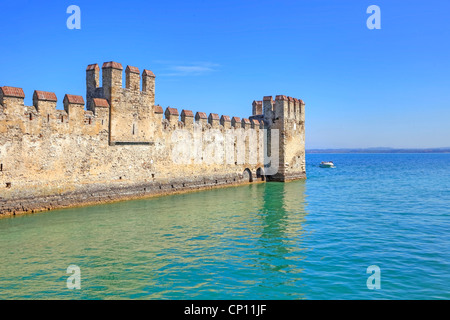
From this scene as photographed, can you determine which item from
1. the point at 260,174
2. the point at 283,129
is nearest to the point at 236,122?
the point at 283,129

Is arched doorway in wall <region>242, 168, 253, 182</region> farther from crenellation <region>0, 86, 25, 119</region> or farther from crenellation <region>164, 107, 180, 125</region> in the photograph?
crenellation <region>0, 86, 25, 119</region>

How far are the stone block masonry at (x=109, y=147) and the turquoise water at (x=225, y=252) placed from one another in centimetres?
118

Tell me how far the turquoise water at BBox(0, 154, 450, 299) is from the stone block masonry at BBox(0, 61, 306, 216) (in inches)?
46.4

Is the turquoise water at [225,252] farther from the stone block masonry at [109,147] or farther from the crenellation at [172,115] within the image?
the crenellation at [172,115]

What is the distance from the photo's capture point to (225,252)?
9.73m

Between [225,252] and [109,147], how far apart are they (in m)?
10.2

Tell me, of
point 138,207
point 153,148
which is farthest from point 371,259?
point 153,148

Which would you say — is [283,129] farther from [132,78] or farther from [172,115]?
A: [132,78]

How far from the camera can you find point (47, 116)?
15.2 m

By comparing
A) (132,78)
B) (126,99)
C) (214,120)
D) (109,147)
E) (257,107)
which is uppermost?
(257,107)

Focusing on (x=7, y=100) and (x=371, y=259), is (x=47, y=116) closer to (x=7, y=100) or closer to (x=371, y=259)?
(x=7, y=100)

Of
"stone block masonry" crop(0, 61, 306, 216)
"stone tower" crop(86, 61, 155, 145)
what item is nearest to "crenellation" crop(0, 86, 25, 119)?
"stone block masonry" crop(0, 61, 306, 216)

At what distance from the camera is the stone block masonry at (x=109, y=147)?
46.8ft

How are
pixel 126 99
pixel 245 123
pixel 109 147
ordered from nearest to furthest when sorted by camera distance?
pixel 109 147 < pixel 126 99 < pixel 245 123
